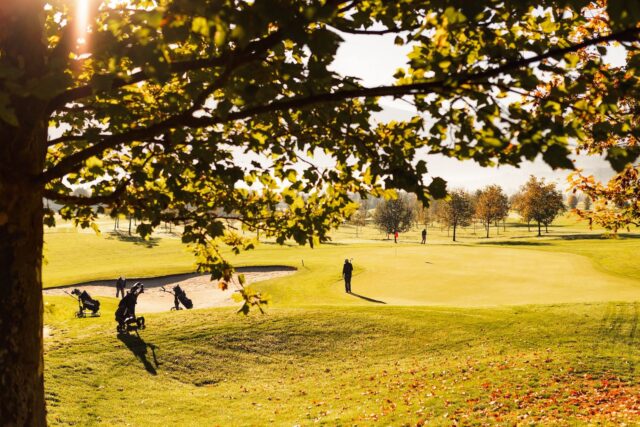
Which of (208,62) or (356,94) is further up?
(208,62)

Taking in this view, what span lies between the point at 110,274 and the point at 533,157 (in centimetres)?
3997

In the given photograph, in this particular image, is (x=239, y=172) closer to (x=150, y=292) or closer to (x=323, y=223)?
(x=323, y=223)

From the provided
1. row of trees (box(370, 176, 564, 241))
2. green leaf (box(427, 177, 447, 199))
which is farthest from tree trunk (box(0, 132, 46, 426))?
row of trees (box(370, 176, 564, 241))

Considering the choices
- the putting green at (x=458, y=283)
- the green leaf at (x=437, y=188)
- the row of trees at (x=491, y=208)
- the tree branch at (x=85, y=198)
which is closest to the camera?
the green leaf at (x=437, y=188)

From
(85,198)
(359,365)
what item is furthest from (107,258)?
(85,198)

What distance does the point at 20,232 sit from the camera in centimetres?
489

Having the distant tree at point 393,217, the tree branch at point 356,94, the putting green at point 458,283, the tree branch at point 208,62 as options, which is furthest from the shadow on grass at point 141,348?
the distant tree at point 393,217


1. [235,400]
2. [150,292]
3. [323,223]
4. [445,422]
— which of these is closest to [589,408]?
[445,422]

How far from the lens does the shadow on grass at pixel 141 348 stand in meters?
14.3

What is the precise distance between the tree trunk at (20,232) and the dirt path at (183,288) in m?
23.3

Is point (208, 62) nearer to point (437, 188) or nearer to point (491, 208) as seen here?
point (437, 188)

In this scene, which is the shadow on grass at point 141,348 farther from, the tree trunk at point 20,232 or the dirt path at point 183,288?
the dirt path at point 183,288

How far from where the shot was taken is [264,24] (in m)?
3.30

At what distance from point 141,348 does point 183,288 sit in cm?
1874
